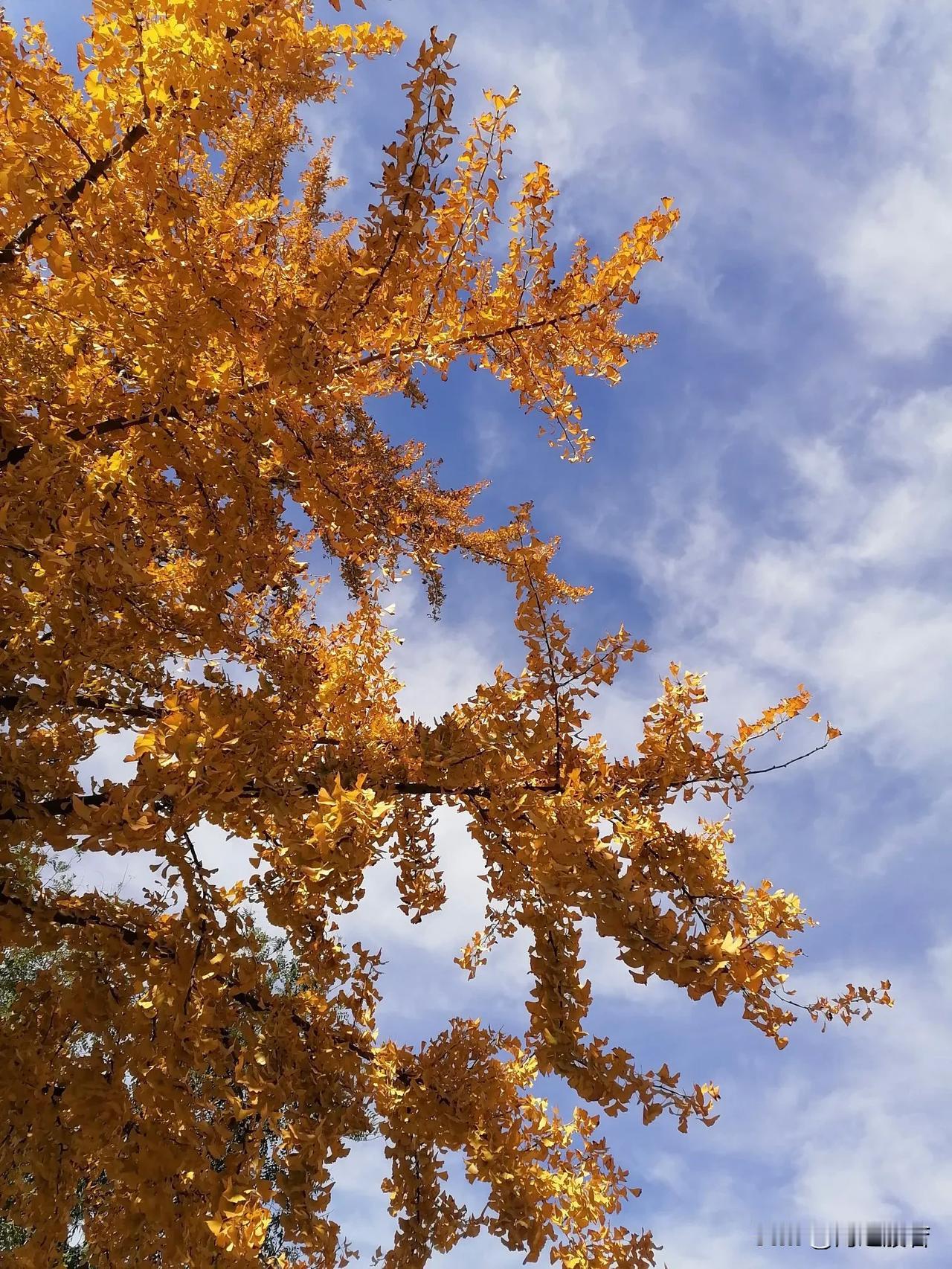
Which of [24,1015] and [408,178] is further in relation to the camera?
[24,1015]

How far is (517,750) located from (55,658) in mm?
1891

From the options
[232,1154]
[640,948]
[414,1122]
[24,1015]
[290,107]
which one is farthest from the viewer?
[290,107]

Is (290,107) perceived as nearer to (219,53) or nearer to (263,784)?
(219,53)

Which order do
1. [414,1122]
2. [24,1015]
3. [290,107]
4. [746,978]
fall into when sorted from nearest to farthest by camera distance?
[746,978]
[24,1015]
[414,1122]
[290,107]

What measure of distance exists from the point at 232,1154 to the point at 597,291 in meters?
4.23

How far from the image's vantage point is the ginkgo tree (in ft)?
8.42

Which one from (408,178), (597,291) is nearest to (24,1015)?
(408,178)

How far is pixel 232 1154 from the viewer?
312cm

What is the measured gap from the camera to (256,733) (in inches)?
116

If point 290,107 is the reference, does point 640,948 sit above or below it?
below

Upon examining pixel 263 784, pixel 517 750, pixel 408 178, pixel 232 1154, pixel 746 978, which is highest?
pixel 408 178

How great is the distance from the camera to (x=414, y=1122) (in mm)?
3654

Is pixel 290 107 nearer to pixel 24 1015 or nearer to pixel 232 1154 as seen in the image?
pixel 24 1015

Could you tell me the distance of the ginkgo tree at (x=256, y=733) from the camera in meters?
2.57
